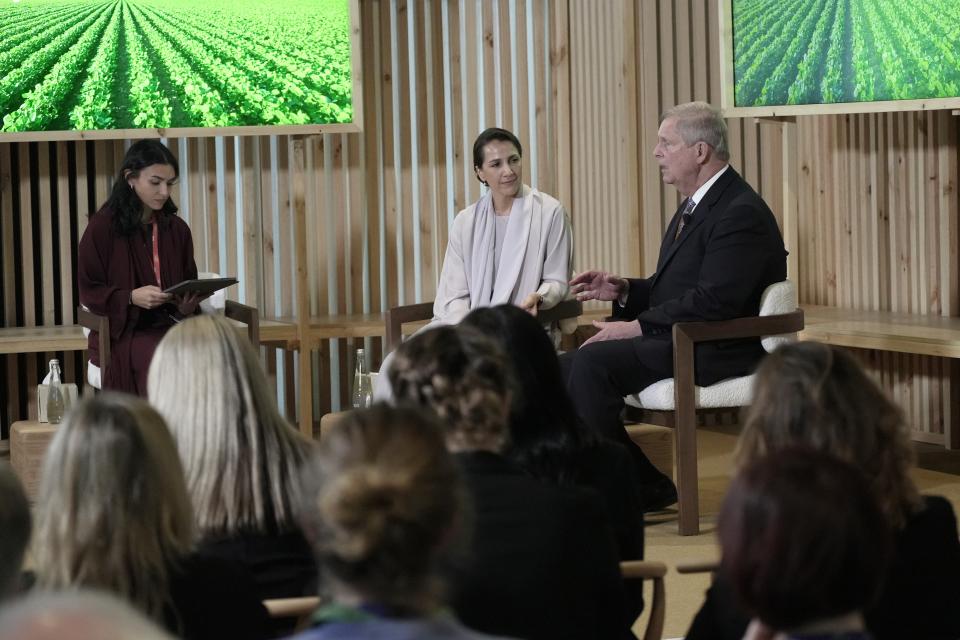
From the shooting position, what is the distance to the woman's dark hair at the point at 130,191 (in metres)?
5.62

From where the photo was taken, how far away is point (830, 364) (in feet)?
6.88

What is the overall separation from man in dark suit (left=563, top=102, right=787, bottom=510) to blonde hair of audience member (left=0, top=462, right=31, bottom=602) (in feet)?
10.5

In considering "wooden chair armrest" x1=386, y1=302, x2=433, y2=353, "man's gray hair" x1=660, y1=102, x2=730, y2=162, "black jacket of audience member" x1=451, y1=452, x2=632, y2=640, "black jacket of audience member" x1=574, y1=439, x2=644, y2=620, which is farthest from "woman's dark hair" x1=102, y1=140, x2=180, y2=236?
"black jacket of audience member" x1=451, y1=452, x2=632, y2=640

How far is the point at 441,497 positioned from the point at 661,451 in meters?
3.99

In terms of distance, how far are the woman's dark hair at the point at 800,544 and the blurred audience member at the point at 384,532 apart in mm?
283

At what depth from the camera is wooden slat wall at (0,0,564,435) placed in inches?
265

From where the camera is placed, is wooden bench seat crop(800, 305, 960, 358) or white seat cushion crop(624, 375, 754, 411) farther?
wooden bench seat crop(800, 305, 960, 358)

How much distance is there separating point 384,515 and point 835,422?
0.87 m

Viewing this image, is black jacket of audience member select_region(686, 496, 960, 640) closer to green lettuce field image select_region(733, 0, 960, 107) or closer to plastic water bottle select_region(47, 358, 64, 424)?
green lettuce field image select_region(733, 0, 960, 107)

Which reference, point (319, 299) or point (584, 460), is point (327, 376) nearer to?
point (319, 299)

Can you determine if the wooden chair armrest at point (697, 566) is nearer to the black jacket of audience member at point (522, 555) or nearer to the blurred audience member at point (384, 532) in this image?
the black jacket of audience member at point (522, 555)

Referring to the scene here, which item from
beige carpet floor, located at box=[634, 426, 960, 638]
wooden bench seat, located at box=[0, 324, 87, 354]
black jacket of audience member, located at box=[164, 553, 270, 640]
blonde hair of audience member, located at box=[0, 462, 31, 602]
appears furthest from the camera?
wooden bench seat, located at box=[0, 324, 87, 354]

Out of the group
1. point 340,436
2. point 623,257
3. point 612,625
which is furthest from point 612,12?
point 340,436

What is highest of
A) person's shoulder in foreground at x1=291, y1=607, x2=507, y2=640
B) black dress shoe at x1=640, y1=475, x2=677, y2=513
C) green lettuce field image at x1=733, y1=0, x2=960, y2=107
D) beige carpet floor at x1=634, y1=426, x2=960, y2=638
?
green lettuce field image at x1=733, y1=0, x2=960, y2=107
